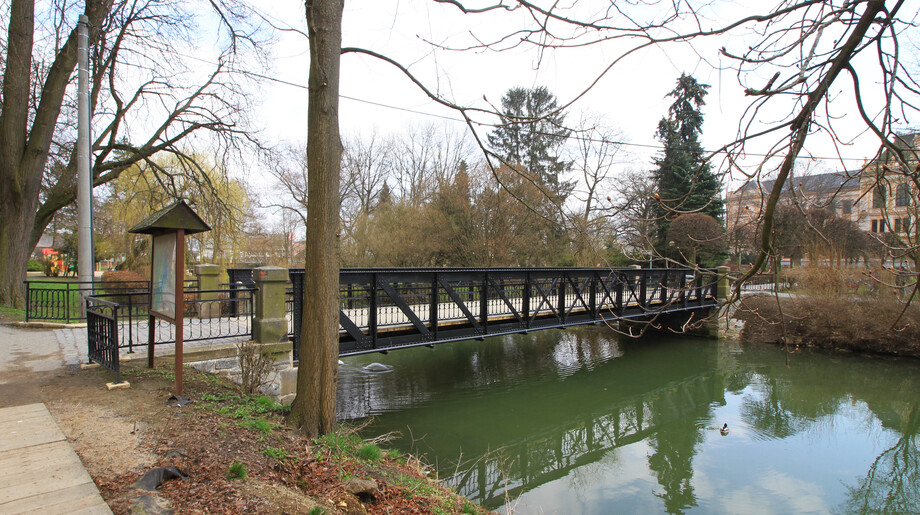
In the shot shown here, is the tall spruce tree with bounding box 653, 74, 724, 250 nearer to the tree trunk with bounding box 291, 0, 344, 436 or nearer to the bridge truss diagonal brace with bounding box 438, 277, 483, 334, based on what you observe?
the tree trunk with bounding box 291, 0, 344, 436

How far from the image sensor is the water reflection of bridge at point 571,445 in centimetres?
723

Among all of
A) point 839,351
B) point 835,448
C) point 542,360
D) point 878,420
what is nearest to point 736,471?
point 835,448

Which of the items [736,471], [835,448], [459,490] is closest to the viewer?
[459,490]

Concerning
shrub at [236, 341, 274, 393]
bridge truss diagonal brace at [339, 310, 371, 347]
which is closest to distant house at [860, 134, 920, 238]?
shrub at [236, 341, 274, 393]

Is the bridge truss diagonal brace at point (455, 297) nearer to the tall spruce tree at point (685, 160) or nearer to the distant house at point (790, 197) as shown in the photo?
the tall spruce tree at point (685, 160)

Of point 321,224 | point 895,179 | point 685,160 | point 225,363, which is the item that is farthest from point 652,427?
point 321,224

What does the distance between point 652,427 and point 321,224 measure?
849cm

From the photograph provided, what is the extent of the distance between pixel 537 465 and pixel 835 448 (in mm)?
5793

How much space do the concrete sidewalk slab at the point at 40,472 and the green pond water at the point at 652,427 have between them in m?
3.21

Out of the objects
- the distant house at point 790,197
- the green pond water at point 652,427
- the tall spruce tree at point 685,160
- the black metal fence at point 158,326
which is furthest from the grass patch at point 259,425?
the distant house at point 790,197

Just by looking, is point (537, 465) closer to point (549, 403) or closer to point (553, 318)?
point (549, 403)

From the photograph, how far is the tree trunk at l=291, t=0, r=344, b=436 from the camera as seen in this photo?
16.6ft

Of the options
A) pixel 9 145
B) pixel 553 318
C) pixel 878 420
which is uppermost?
pixel 9 145

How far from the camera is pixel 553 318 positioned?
1355cm
